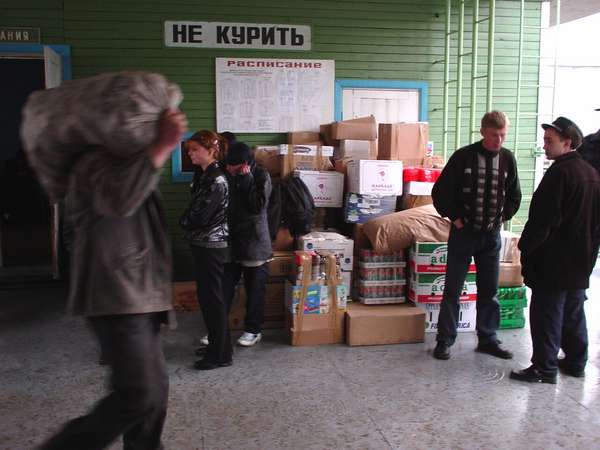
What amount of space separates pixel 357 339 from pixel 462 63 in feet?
12.8

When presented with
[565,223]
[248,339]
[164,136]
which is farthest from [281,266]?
[164,136]

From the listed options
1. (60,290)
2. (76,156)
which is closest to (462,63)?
(60,290)

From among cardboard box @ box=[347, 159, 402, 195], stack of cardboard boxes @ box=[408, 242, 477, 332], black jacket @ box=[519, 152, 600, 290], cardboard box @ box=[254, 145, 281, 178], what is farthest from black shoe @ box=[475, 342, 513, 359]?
cardboard box @ box=[254, 145, 281, 178]

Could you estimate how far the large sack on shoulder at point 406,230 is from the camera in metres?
4.67

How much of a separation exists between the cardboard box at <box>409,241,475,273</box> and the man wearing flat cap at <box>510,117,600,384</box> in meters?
1.06

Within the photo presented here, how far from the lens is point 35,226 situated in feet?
31.3

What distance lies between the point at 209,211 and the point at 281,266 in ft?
4.66

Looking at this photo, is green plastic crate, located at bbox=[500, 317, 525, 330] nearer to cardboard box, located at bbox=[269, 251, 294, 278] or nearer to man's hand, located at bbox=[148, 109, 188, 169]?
cardboard box, located at bbox=[269, 251, 294, 278]

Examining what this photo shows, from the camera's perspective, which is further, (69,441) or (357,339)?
(357,339)

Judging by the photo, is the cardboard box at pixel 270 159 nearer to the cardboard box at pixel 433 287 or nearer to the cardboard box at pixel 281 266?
the cardboard box at pixel 281 266

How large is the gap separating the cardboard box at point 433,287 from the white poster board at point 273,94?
2.59 metres

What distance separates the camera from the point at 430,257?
461 centimetres

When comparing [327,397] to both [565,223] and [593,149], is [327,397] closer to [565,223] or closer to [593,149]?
[565,223]

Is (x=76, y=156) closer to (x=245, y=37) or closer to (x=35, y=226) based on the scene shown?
(x=245, y=37)
